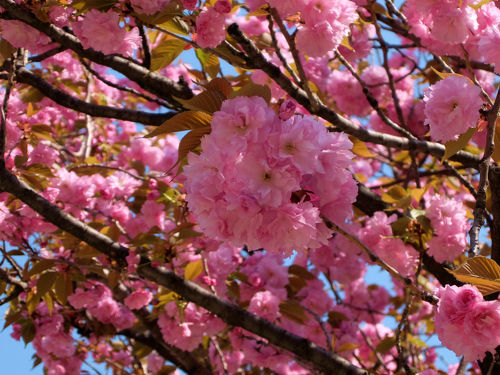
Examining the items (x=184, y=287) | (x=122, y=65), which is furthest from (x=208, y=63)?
(x=184, y=287)

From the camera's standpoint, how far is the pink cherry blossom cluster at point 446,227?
2.17 meters

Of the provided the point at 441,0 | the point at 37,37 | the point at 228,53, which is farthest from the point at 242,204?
the point at 37,37

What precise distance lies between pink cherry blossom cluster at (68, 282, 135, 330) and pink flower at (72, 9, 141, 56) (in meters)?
1.43

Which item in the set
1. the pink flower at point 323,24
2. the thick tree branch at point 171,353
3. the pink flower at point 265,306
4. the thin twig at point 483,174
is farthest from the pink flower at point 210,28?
the thick tree branch at point 171,353

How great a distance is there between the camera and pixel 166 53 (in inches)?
79.0

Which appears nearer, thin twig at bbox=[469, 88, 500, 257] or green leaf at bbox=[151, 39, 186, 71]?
thin twig at bbox=[469, 88, 500, 257]

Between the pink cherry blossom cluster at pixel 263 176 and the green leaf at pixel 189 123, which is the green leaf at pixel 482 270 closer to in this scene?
the pink cherry blossom cluster at pixel 263 176

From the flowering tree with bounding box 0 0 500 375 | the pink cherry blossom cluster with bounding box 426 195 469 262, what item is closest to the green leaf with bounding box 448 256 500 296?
the flowering tree with bounding box 0 0 500 375

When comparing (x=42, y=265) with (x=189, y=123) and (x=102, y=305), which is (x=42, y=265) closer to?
(x=102, y=305)

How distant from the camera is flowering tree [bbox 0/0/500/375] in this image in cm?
108

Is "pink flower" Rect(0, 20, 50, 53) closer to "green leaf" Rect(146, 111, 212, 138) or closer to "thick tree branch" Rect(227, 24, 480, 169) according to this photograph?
"thick tree branch" Rect(227, 24, 480, 169)

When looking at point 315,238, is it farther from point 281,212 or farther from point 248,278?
point 248,278

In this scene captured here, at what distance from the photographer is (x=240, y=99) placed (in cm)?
108

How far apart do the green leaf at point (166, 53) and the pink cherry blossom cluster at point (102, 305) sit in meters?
1.36
